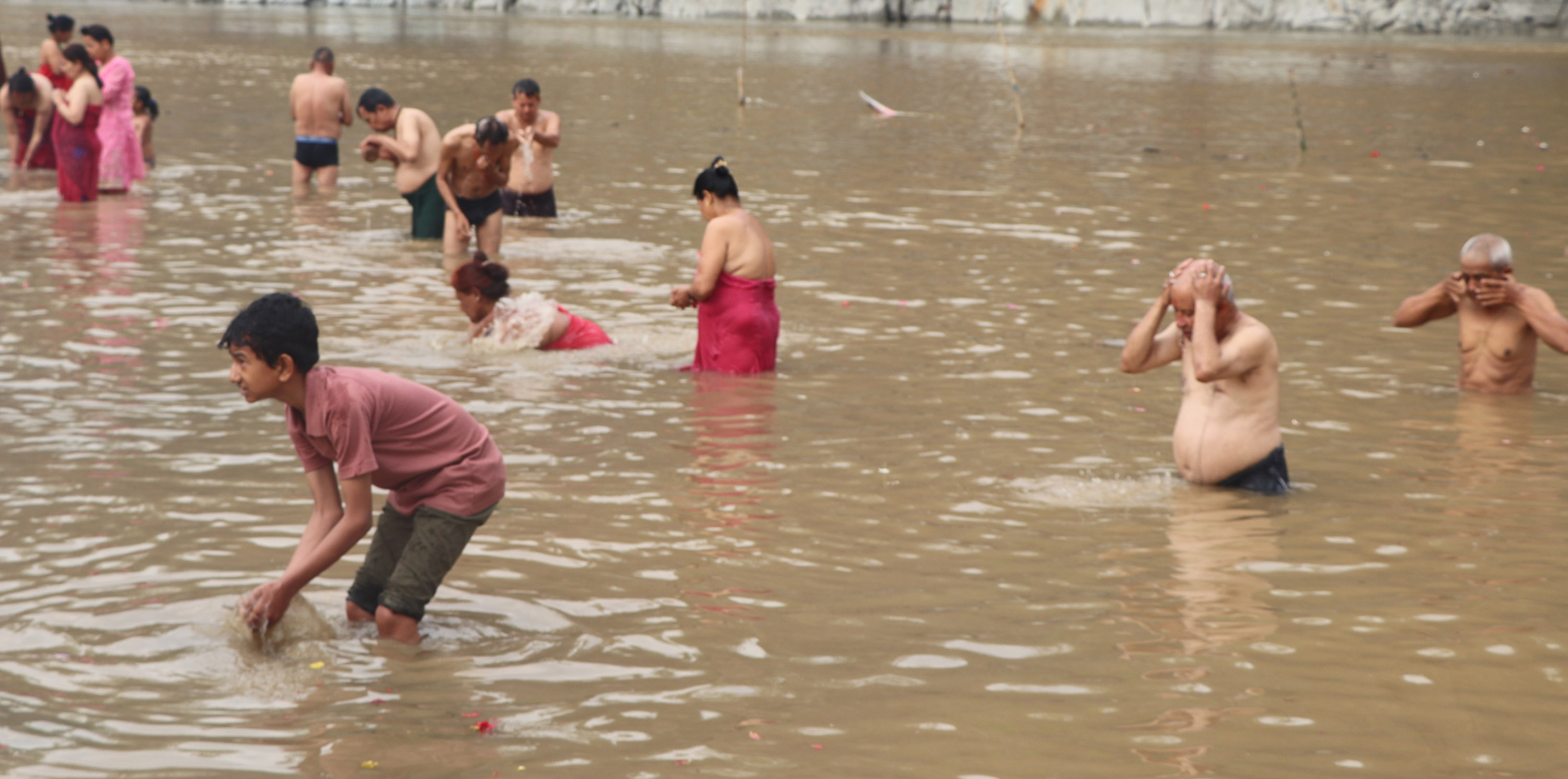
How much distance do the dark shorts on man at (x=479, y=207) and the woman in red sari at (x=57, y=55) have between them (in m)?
5.82

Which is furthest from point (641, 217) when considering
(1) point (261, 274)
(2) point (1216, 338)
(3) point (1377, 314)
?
(2) point (1216, 338)

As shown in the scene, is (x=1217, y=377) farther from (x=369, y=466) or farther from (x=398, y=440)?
(x=369, y=466)

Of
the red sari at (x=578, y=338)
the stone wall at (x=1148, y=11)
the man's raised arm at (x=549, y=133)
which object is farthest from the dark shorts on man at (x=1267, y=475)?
the stone wall at (x=1148, y=11)

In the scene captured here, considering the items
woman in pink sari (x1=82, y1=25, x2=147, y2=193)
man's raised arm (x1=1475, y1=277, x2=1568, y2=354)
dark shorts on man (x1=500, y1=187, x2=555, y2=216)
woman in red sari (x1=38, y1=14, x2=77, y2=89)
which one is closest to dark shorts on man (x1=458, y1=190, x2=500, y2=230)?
dark shorts on man (x1=500, y1=187, x2=555, y2=216)

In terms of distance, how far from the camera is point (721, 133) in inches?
902

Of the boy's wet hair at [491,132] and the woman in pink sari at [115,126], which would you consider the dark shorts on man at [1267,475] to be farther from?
the woman in pink sari at [115,126]

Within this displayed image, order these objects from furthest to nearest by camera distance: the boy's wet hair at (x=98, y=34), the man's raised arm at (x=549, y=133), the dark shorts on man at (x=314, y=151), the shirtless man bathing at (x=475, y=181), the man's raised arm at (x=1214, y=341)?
the dark shorts on man at (x=314, y=151)
the boy's wet hair at (x=98, y=34)
the man's raised arm at (x=549, y=133)
the shirtless man bathing at (x=475, y=181)
the man's raised arm at (x=1214, y=341)

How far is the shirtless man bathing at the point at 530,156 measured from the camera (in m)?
13.6

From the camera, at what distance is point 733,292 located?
29.8ft

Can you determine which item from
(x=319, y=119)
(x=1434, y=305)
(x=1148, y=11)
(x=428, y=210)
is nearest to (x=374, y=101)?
(x=428, y=210)

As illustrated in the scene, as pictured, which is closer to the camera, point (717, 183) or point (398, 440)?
point (398, 440)

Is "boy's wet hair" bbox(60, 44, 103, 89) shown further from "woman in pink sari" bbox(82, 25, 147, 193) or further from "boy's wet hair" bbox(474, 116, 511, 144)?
"boy's wet hair" bbox(474, 116, 511, 144)

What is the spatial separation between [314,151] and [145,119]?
2280 mm

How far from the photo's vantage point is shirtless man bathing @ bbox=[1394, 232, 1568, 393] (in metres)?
8.44
